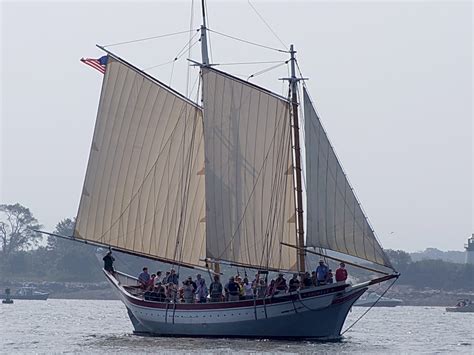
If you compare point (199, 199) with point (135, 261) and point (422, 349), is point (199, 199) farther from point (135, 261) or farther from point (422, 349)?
point (135, 261)

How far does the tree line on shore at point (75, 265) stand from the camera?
521 ft

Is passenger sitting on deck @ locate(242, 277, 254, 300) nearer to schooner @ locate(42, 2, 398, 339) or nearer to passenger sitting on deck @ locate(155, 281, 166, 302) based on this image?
schooner @ locate(42, 2, 398, 339)

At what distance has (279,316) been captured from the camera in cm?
6056

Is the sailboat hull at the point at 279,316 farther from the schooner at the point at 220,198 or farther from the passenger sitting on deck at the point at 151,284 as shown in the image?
the passenger sitting on deck at the point at 151,284

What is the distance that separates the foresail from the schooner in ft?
0.13

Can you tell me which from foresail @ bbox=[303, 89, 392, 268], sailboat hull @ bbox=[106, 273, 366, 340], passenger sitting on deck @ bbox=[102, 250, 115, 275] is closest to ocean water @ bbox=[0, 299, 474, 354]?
sailboat hull @ bbox=[106, 273, 366, 340]

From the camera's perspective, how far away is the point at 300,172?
62.6 metres

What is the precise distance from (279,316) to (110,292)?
103 meters

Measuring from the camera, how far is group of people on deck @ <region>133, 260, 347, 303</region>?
60656mm

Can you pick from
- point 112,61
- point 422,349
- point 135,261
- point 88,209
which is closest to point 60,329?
point 88,209

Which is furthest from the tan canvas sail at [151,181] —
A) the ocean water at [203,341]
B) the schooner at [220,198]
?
the ocean water at [203,341]

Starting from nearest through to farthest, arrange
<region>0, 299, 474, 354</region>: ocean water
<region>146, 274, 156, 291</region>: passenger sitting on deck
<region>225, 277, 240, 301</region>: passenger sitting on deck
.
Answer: <region>0, 299, 474, 354</region>: ocean water → <region>225, 277, 240, 301</region>: passenger sitting on deck → <region>146, 274, 156, 291</region>: passenger sitting on deck

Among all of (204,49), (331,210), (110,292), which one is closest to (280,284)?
(331,210)

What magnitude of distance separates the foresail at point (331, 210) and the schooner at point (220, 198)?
1.6 inches
